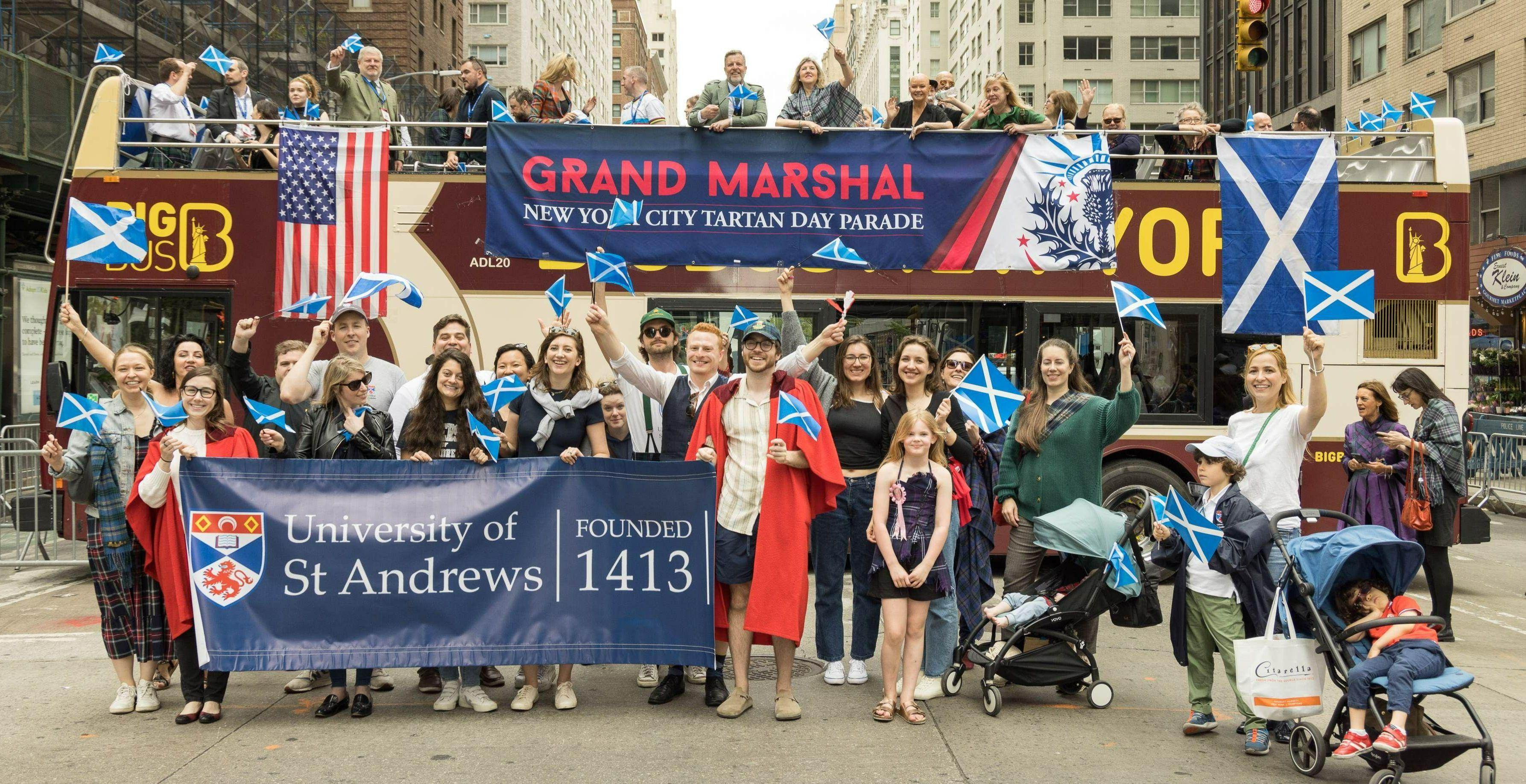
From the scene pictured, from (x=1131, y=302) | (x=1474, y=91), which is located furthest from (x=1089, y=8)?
(x=1131, y=302)

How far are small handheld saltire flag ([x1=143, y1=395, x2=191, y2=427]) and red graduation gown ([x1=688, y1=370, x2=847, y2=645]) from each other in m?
2.53

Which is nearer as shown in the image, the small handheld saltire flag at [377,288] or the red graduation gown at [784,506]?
the red graduation gown at [784,506]

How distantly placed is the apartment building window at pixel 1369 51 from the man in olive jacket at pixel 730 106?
3110 cm

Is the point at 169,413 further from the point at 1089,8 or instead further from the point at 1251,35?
the point at 1089,8

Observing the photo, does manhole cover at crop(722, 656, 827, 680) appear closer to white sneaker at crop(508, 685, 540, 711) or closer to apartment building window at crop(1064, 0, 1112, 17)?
white sneaker at crop(508, 685, 540, 711)

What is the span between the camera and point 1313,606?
16.4 feet

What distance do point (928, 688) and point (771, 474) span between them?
143 cm

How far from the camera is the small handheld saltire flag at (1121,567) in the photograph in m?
5.87

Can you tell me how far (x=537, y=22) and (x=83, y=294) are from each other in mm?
69975

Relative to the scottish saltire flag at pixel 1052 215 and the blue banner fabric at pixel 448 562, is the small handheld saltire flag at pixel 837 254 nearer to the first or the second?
the blue banner fabric at pixel 448 562

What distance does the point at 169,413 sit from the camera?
5.76 meters

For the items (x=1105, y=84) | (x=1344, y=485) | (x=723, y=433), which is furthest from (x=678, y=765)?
(x=1105, y=84)

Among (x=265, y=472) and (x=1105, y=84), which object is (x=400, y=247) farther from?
(x=1105, y=84)

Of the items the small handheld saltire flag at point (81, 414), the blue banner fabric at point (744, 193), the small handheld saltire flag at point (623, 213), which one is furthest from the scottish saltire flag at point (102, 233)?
the blue banner fabric at point (744, 193)
